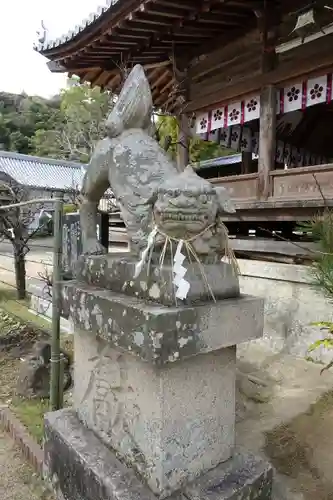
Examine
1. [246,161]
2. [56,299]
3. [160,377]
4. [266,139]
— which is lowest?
[160,377]

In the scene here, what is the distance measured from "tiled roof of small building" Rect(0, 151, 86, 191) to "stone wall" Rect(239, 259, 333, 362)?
21366mm

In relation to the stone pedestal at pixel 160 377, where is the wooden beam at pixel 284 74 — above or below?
above

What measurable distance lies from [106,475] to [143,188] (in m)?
1.24

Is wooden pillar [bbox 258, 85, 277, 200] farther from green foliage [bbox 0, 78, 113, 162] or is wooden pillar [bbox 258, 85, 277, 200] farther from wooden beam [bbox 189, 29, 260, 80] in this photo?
green foliage [bbox 0, 78, 113, 162]

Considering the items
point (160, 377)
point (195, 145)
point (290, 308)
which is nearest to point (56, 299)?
point (160, 377)

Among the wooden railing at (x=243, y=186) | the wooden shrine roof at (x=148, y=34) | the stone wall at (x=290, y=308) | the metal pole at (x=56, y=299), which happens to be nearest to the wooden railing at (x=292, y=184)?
the wooden railing at (x=243, y=186)

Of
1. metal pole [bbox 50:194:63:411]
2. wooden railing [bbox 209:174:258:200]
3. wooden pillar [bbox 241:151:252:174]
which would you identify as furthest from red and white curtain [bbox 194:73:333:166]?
metal pole [bbox 50:194:63:411]

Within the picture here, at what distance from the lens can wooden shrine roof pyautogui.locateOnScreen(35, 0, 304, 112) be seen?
4422mm

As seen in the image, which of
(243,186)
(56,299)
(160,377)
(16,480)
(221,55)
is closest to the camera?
(160,377)

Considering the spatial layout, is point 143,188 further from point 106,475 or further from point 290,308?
point 290,308

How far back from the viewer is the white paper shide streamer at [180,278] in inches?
54.7

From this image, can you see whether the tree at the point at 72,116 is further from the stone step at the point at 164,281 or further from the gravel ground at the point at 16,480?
the stone step at the point at 164,281

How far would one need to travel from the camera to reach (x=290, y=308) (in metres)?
3.99

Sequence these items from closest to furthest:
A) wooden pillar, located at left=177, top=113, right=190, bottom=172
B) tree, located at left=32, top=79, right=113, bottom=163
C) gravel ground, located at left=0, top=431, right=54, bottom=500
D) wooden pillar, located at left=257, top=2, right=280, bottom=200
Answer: gravel ground, located at left=0, top=431, right=54, bottom=500 → wooden pillar, located at left=257, top=2, right=280, bottom=200 → wooden pillar, located at left=177, top=113, right=190, bottom=172 → tree, located at left=32, top=79, right=113, bottom=163
